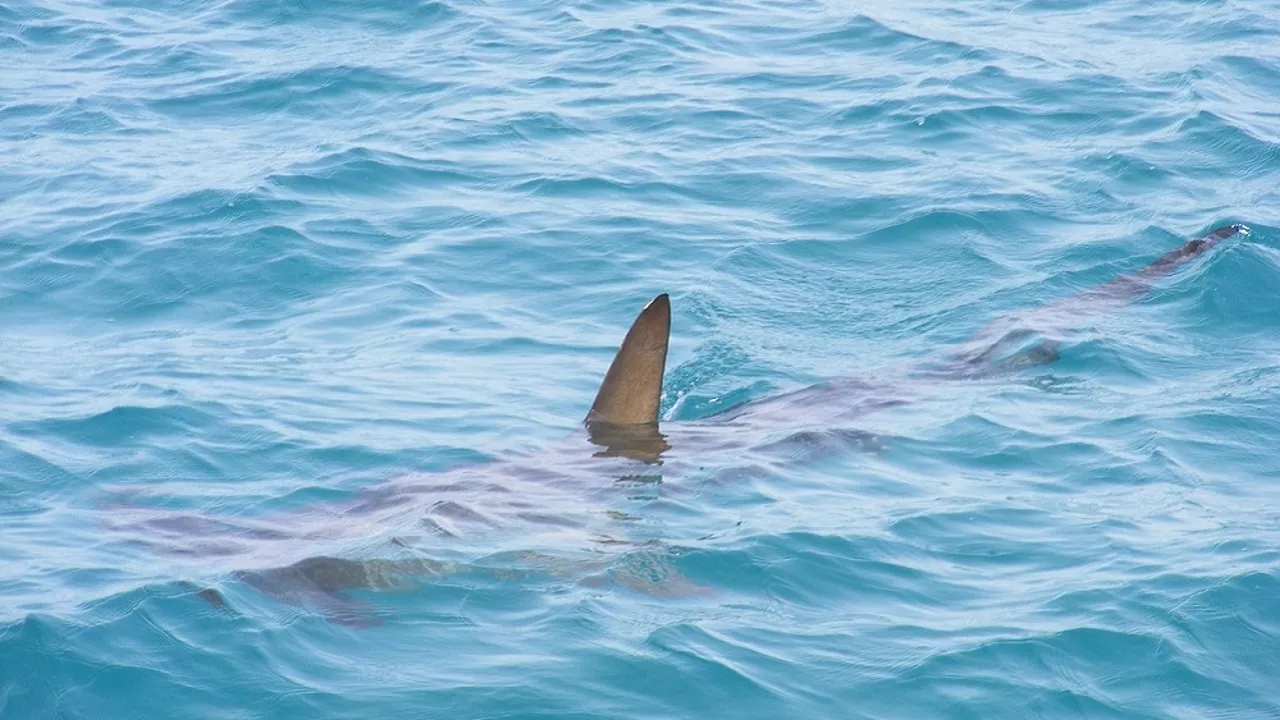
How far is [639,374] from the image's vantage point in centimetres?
802

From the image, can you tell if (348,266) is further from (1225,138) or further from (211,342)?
(1225,138)

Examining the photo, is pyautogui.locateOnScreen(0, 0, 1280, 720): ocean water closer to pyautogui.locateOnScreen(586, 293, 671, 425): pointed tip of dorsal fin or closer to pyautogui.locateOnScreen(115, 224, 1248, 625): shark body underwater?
pyautogui.locateOnScreen(115, 224, 1248, 625): shark body underwater

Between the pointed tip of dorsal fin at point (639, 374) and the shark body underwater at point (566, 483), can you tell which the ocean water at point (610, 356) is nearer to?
the shark body underwater at point (566, 483)

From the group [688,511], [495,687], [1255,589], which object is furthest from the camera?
[688,511]

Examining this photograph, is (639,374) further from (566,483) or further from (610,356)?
(610,356)

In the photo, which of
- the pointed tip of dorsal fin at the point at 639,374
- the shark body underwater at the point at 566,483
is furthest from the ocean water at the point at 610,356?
the pointed tip of dorsal fin at the point at 639,374

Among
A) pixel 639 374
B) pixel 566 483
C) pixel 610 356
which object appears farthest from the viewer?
pixel 610 356

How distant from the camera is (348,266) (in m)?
11.0

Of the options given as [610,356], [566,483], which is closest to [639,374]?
[566,483]

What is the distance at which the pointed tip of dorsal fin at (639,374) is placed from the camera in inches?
304

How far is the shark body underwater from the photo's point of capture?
6.86 meters

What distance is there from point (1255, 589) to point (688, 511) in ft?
8.43

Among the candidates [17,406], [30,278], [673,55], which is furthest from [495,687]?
[673,55]

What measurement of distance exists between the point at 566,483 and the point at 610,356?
2.08 meters
